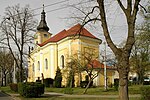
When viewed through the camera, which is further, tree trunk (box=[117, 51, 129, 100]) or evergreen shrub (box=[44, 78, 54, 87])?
evergreen shrub (box=[44, 78, 54, 87])

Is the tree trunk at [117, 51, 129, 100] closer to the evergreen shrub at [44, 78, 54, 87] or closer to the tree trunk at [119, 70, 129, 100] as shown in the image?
the tree trunk at [119, 70, 129, 100]

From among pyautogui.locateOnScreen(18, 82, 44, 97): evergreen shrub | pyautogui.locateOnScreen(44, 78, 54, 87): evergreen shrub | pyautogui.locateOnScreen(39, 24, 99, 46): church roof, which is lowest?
pyautogui.locateOnScreen(44, 78, 54, 87): evergreen shrub

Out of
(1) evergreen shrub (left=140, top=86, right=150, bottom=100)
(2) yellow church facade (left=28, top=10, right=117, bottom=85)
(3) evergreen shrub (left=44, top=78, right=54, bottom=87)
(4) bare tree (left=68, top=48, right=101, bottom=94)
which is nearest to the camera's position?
(1) evergreen shrub (left=140, top=86, right=150, bottom=100)

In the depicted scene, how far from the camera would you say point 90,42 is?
65.6m

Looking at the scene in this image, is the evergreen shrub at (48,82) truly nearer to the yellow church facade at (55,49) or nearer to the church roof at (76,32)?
the yellow church facade at (55,49)

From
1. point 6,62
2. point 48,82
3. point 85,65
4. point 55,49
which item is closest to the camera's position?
point 85,65

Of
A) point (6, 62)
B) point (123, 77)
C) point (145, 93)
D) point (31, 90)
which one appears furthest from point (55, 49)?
point (123, 77)

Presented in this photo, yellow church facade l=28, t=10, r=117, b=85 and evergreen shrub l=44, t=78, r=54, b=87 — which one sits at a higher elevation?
yellow church facade l=28, t=10, r=117, b=85

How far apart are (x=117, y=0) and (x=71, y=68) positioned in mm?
38179

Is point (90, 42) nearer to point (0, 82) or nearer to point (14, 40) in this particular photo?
point (14, 40)

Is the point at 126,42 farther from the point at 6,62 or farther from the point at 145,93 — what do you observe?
the point at 6,62

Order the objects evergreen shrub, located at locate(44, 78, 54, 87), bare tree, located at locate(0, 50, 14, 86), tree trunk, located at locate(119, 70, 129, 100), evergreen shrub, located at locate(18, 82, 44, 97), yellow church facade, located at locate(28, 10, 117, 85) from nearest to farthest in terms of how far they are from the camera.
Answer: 1. tree trunk, located at locate(119, 70, 129, 100)
2. evergreen shrub, located at locate(18, 82, 44, 97)
3. yellow church facade, located at locate(28, 10, 117, 85)
4. evergreen shrub, located at locate(44, 78, 54, 87)
5. bare tree, located at locate(0, 50, 14, 86)

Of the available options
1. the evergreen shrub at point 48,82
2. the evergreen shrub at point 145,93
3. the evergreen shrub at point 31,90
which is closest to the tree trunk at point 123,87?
the evergreen shrub at point 145,93

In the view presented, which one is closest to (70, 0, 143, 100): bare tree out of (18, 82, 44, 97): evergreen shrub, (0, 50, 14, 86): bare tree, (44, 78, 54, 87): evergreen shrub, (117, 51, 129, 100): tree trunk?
(117, 51, 129, 100): tree trunk
